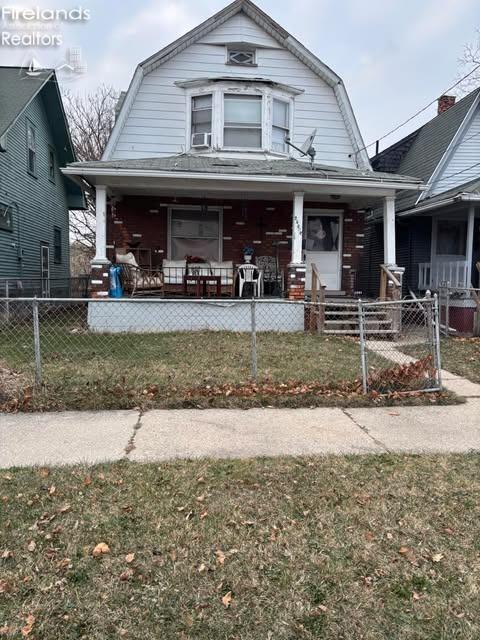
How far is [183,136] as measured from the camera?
39.8 ft

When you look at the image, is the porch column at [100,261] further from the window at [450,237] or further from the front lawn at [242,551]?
the window at [450,237]

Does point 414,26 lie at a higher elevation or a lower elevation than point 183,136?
higher

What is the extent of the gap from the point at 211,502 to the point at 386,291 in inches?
345

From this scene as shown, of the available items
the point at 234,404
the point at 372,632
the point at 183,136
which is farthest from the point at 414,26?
the point at 372,632

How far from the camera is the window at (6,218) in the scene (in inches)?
524

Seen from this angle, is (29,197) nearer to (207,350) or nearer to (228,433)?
(207,350)

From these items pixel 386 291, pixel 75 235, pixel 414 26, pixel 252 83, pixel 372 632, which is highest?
pixel 414 26

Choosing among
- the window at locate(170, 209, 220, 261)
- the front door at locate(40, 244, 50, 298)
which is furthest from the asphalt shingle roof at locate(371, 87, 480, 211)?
the front door at locate(40, 244, 50, 298)

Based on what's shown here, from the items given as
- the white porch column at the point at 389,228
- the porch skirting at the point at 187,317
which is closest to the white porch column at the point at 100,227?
the porch skirting at the point at 187,317

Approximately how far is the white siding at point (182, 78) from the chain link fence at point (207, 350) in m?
4.76

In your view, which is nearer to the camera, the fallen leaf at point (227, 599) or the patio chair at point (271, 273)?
the fallen leaf at point (227, 599)

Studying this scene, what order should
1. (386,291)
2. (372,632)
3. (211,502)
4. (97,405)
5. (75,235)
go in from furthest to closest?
(75,235) < (386,291) < (97,405) < (211,502) < (372,632)

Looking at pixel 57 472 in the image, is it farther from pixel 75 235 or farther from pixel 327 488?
pixel 75 235

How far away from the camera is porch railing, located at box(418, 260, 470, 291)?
11820 mm
